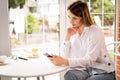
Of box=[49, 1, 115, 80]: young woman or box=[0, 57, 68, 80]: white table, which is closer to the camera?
box=[0, 57, 68, 80]: white table

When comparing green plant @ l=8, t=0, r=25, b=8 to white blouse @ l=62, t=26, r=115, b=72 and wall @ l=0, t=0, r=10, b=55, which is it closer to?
wall @ l=0, t=0, r=10, b=55

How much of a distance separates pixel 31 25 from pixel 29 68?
3.06ft

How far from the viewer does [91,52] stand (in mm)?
1920

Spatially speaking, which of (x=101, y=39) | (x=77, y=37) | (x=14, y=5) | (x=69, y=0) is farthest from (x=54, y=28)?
(x=101, y=39)

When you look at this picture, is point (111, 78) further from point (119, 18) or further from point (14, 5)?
point (14, 5)

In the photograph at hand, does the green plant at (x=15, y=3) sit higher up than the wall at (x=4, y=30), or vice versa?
the green plant at (x=15, y=3)

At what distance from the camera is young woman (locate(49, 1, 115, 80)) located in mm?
1916

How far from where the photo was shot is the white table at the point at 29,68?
1713 millimetres

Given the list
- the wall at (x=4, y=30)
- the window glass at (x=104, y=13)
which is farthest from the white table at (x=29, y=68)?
the window glass at (x=104, y=13)

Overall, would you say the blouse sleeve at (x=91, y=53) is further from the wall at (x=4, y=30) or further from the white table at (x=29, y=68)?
the wall at (x=4, y=30)

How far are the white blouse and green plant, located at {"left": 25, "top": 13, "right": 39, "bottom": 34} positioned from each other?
77cm

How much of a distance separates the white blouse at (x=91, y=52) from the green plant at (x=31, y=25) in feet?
2.53

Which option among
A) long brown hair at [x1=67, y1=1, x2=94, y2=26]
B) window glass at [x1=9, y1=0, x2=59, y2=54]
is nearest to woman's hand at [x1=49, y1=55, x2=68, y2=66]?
long brown hair at [x1=67, y1=1, x2=94, y2=26]

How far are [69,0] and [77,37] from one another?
0.75 meters
